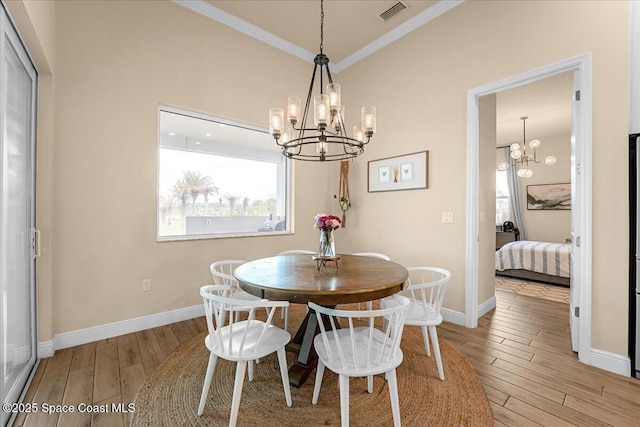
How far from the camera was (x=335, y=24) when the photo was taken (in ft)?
11.3

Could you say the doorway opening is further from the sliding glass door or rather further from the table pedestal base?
the sliding glass door

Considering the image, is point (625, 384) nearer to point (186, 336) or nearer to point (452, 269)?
point (452, 269)

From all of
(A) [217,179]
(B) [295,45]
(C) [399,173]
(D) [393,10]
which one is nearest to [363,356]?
(C) [399,173]

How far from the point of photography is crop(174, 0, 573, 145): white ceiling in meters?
3.12

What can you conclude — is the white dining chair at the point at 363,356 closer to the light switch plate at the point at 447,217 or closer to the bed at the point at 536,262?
the light switch plate at the point at 447,217

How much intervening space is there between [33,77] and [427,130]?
3.60 m


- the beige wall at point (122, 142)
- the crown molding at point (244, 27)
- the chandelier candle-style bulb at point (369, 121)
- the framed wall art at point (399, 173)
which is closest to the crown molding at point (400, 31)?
the crown molding at point (244, 27)

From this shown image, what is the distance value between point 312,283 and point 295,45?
3.46 meters

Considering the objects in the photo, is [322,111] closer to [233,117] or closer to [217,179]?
[233,117]

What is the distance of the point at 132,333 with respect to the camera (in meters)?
2.74

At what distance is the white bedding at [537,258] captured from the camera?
4668 mm

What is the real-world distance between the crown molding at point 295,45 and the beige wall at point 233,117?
88 millimetres

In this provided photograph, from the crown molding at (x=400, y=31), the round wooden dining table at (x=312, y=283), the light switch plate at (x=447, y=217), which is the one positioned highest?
the crown molding at (x=400, y=31)

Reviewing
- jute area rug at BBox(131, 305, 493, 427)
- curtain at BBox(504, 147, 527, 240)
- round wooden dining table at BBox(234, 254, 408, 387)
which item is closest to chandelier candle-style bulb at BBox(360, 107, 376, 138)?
round wooden dining table at BBox(234, 254, 408, 387)
